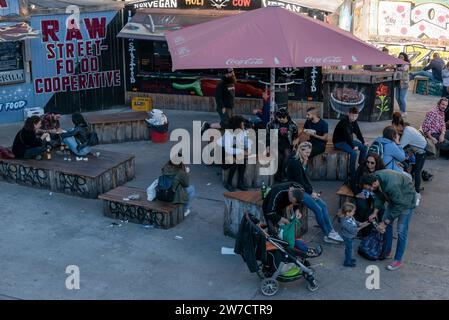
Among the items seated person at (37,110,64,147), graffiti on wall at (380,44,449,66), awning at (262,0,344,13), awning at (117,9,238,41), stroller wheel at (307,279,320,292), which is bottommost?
stroller wheel at (307,279,320,292)

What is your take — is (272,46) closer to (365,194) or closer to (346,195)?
(346,195)

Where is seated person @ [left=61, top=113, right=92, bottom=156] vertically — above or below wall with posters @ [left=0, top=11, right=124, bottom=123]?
below

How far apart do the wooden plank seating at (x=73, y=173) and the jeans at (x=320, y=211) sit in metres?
3.82

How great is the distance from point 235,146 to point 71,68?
7140 millimetres

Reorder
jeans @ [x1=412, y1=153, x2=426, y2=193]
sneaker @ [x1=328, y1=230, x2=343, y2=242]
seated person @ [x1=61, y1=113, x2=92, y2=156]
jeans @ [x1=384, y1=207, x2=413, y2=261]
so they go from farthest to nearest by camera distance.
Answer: seated person @ [x1=61, y1=113, x2=92, y2=156]
jeans @ [x1=412, y1=153, x2=426, y2=193]
sneaker @ [x1=328, y1=230, x2=343, y2=242]
jeans @ [x1=384, y1=207, x2=413, y2=261]

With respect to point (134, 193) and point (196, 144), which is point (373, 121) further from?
point (134, 193)

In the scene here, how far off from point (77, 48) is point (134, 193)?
755 cm

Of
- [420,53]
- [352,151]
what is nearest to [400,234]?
[352,151]

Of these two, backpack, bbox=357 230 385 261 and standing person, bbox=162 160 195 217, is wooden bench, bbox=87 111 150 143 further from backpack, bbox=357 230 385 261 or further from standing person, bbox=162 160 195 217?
backpack, bbox=357 230 385 261

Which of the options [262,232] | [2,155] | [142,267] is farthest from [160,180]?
[2,155]

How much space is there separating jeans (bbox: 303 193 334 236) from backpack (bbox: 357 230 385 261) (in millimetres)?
732

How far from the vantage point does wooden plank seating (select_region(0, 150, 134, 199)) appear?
11469mm

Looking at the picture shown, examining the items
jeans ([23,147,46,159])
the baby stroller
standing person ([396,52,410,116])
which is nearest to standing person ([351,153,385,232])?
the baby stroller

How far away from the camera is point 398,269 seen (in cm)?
894
